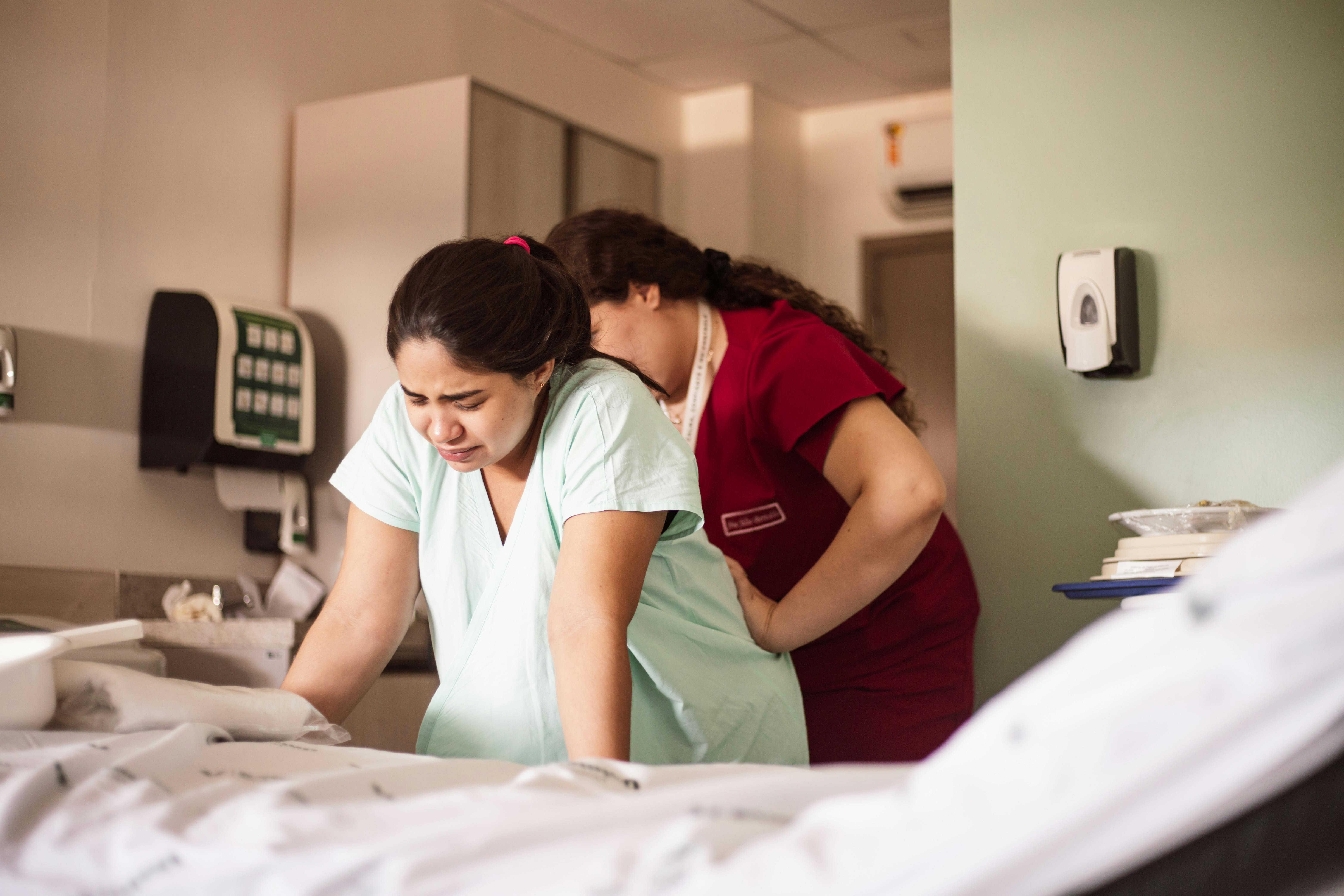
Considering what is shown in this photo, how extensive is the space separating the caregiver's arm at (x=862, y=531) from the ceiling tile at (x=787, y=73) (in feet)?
8.89

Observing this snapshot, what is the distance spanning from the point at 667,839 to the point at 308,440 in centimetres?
261

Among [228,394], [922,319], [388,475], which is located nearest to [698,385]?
[388,475]

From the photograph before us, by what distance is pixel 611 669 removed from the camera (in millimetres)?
1037

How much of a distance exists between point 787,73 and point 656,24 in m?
0.62

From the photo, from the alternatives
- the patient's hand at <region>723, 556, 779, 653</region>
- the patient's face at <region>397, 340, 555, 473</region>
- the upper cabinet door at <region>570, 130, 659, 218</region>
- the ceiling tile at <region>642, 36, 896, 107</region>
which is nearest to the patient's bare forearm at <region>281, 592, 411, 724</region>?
the patient's face at <region>397, 340, 555, 473</region>

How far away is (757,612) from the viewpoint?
57.2 inches

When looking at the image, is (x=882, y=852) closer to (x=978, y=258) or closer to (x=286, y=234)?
(x=978, y=258)

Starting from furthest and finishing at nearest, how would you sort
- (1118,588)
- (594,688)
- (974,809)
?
(1118,588), (594,688), (974,809)

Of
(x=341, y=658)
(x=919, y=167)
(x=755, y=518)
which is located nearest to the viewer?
(x=341, y=658)

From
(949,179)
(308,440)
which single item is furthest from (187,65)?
(949,179)

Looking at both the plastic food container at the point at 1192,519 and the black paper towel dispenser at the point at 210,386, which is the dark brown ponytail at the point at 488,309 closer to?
the plastic food container at the point at 1192,519

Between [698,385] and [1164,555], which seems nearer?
[1164,555]

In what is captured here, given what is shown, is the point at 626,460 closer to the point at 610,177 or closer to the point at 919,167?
the point at 610,177

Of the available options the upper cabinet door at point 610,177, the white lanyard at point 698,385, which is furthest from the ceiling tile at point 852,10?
the white lanyard at point 698,385
